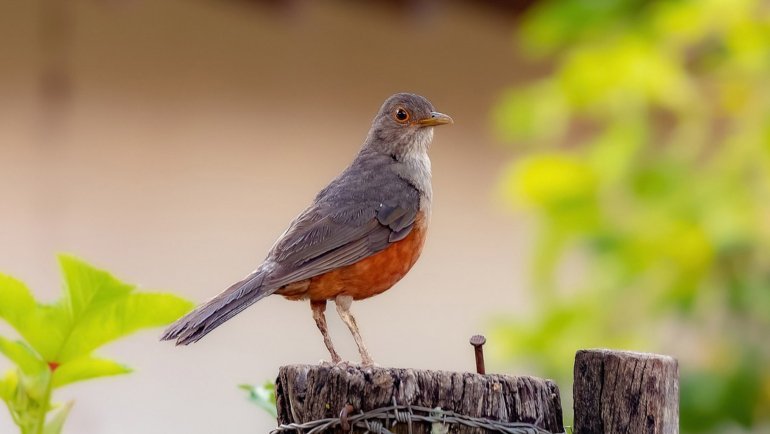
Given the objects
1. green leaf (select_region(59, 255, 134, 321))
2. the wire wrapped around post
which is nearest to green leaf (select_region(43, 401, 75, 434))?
green leaf (select_region(59, 255, 134, 321))

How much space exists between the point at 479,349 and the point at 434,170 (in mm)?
5741

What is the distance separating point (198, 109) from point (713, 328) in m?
3.74

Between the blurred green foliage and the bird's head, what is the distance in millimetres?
1581

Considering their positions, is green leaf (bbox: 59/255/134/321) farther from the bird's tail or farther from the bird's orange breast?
the bird's orange breast

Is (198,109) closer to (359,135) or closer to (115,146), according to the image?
(115,146)

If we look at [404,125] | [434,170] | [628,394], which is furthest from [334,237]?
[434,170]

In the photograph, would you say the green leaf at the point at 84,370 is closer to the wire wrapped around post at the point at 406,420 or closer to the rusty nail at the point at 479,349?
the wire wrapped around post at the point at 406,420

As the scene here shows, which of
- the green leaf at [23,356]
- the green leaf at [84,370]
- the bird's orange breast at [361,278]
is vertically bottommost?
the green leaf at [84,370]

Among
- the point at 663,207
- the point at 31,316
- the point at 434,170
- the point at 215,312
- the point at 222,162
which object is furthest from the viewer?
the point at 434,170

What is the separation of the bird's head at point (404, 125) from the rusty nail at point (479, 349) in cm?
151

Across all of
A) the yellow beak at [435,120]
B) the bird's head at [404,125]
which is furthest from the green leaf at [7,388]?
the yellow beak at [435,120]

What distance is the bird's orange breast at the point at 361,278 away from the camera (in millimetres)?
3707

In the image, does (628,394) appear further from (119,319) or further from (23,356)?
(23,356)

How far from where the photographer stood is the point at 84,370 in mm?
3039
